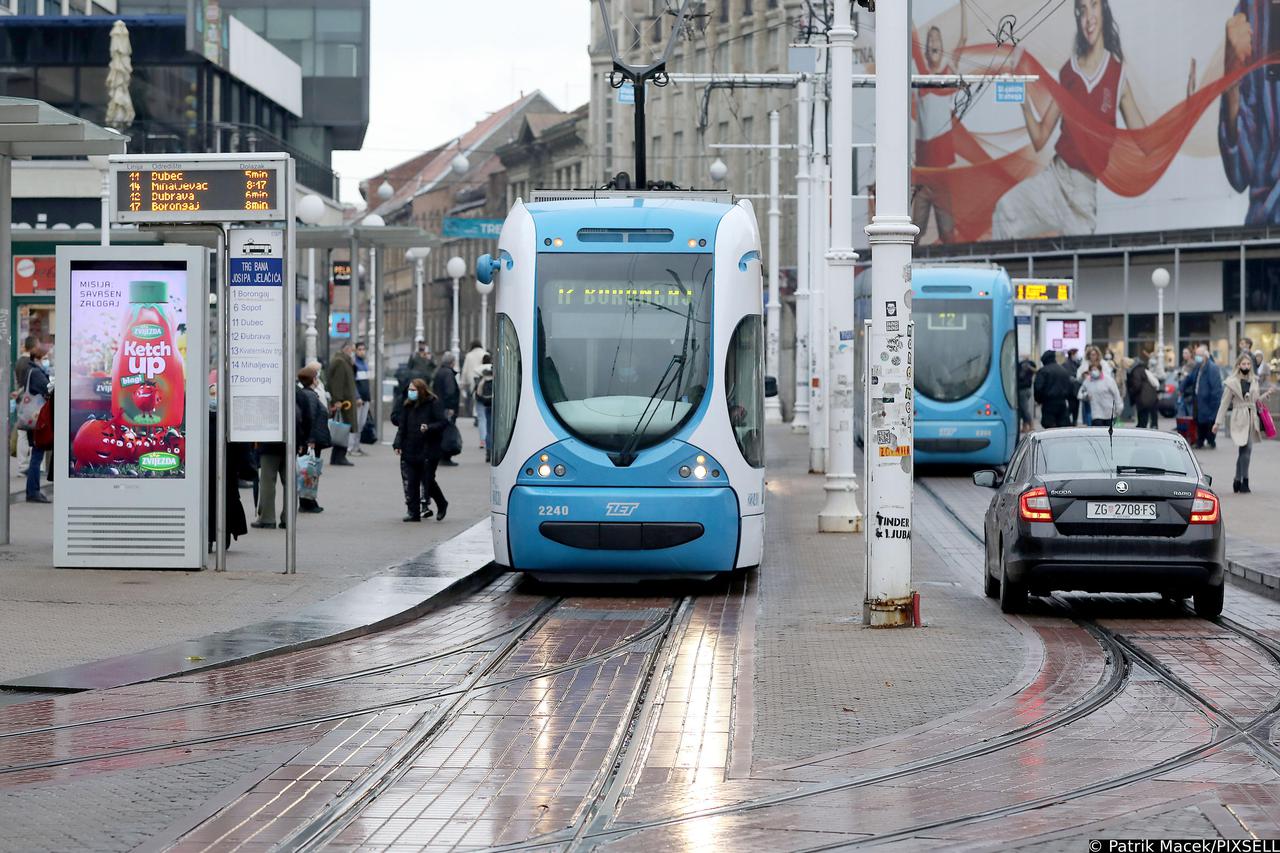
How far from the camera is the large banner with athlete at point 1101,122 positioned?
210 ft

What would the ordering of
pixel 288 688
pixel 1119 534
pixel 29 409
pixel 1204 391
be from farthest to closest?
1. pixel 1204 391
2. pixel 29 409
3. pixel 1119 534
4. pixel 288 688

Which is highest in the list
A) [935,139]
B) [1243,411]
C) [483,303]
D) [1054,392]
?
[935,139]

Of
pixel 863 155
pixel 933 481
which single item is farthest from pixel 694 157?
pixel 933 481

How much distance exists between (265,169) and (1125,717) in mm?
9005

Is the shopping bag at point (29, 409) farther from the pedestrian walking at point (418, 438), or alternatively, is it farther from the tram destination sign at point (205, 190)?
the tram destination sign at point (205, 190)

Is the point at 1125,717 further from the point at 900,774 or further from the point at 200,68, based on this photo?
the point at 200,68

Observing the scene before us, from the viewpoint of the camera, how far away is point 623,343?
1641 centimetres

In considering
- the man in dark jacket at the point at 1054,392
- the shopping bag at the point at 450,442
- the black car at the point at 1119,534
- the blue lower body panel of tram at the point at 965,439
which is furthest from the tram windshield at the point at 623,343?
the man in dark jacket at the point at 1054,392

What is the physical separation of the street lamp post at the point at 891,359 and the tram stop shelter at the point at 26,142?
248 inches

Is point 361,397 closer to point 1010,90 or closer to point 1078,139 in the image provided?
point 1010,90

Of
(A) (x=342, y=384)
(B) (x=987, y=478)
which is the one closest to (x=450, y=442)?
(A) (x=342, y=384)

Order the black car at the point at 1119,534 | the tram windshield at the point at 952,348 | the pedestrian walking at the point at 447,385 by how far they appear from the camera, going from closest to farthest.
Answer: the black car at the point at 1119,534 → the pedestrian walking at the point at 447,385 → the tram windshield at the point at 952,348

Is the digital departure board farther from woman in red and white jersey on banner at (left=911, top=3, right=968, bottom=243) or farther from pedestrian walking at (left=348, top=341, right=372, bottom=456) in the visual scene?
woman in red and white jersey on banner at (left=911, top=3, right=968, bottom=243)

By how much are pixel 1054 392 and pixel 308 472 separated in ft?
55.5
